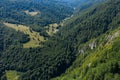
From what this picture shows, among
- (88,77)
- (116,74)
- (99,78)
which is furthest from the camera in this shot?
(88,77)

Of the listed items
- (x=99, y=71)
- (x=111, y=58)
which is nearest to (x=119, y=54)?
(x=111, y=58)

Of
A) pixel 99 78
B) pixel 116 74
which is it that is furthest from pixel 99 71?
pixel 116 74

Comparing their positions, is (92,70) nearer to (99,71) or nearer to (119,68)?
(99,71)

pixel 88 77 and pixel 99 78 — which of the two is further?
pixel 88 77

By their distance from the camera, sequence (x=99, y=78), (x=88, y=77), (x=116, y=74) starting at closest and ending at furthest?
(x=116, y=74) → (x=99, y=78) → (x=88, y=77)

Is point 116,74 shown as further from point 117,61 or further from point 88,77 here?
point 88,77

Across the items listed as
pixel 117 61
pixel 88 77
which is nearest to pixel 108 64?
pixel 117 61

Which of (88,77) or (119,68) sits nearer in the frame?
(119,68)

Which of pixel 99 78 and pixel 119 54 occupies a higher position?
pixel 119 54

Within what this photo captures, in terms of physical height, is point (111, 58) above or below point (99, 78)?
above
